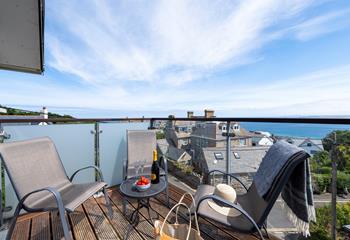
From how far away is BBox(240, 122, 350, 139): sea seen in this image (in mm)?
1291

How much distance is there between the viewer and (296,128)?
1585 millimetres

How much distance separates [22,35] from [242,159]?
134 inches

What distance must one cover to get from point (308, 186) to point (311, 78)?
1149 centimetres

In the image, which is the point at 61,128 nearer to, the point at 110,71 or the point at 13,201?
the point at 13,201

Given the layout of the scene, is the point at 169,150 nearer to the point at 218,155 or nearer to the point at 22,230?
the point at 218,155

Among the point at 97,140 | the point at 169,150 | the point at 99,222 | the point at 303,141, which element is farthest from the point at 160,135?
the point at 303,141

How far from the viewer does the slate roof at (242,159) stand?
191 cm

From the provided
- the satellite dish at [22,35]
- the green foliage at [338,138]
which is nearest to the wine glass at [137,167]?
the green foliage at [338,138]

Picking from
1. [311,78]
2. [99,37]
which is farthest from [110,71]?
[311,78]

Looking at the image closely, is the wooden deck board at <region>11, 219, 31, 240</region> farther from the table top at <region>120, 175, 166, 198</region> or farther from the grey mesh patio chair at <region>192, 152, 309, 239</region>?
the grey mesh patio chair at <region>192, 152, 309, 239</region>

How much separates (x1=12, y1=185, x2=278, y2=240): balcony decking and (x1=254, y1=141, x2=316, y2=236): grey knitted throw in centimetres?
63

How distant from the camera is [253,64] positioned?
9172 mm

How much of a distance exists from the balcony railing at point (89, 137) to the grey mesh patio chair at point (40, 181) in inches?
15.1

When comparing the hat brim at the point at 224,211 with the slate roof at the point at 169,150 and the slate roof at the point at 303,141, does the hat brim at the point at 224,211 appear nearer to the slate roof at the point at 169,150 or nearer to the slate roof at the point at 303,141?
the slate roof at the point at 303,141
